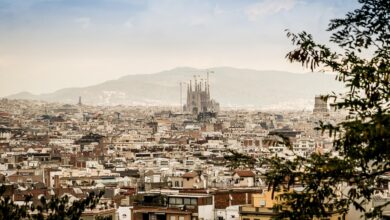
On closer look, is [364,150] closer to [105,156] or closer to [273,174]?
[273,174]

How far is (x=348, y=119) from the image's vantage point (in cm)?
844

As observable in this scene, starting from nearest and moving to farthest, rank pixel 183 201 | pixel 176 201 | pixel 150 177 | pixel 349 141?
pixel 349 141 → pixel 183 201 → pixel 176 201 → pixel 150 177

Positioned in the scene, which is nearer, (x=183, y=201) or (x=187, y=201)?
(x=183, y=201)

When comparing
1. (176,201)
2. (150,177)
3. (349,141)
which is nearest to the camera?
(349,141)

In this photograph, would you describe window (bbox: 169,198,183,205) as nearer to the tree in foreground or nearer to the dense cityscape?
the dense cityscape

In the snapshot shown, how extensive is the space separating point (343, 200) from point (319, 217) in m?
0.33

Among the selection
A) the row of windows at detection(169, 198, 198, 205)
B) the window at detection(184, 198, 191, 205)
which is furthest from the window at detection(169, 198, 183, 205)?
the window at detection(184, 198, 191, 205)

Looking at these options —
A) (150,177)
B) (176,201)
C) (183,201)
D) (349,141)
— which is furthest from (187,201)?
(150,177)

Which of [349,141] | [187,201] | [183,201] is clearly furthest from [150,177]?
[349,141]

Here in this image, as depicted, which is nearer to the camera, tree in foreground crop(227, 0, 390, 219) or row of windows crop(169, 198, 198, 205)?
tree in foreground crop(227, 0, 390, 219)

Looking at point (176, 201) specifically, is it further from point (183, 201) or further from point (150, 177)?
point (150, 177)

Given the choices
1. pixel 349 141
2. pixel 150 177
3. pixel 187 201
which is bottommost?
pixel 150 177

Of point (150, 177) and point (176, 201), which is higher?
point (176, 201)

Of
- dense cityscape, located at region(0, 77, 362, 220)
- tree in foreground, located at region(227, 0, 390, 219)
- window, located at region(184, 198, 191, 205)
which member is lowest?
dense cityscape, located at region(0, 77, 362, 220)
